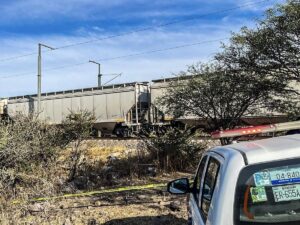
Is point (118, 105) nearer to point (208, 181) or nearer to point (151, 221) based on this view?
point (151, 221)

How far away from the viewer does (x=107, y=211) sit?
884 centimetres

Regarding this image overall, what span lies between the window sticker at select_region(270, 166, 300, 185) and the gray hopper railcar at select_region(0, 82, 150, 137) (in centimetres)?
2852

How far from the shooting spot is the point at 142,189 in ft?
35.7

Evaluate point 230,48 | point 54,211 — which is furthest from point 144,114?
point 54,211

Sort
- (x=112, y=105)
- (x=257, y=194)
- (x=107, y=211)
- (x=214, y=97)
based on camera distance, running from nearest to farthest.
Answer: (x=257, y=194)
(x=107, y=211)
(x=214, y=97)
(x=112, y=105)

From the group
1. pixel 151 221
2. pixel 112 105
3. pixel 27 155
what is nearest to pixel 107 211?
pixel 151 221

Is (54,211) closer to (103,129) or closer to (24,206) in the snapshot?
(24,206)

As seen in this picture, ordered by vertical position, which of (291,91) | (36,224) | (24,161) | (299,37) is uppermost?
(299,37)

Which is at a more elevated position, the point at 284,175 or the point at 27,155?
the point at 284,175

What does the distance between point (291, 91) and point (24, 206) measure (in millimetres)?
6262

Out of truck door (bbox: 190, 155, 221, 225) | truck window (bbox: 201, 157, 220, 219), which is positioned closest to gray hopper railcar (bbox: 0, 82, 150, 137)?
truck door (bbox: 190, 155, 221, 225)

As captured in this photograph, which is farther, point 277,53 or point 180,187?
point 277,53

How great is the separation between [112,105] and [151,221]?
1070 inches

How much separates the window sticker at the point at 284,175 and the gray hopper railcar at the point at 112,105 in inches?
1123
